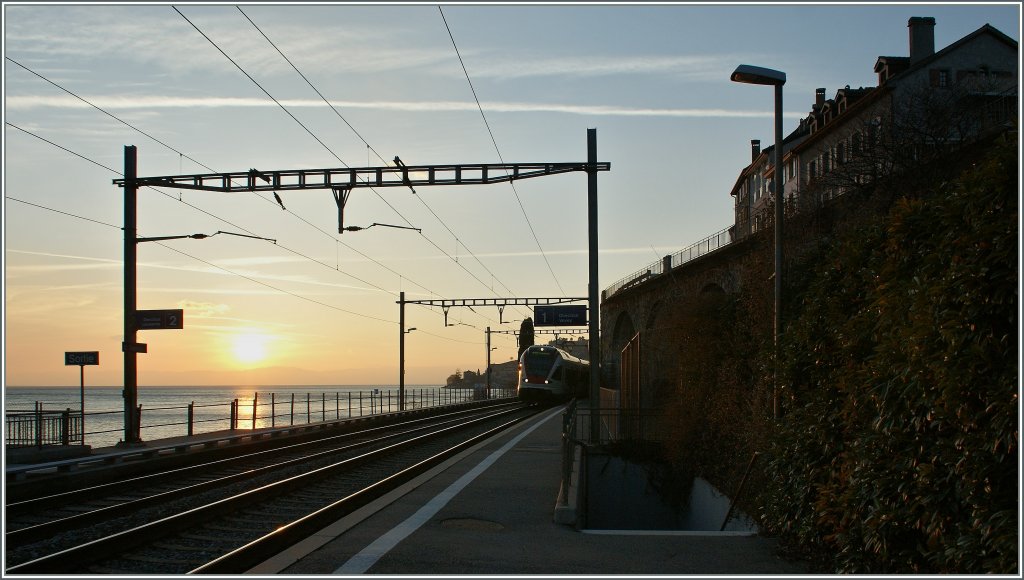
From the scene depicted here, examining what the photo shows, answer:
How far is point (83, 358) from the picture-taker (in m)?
24.2

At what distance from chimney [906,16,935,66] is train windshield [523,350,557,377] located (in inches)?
1020

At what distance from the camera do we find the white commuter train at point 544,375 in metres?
54.8

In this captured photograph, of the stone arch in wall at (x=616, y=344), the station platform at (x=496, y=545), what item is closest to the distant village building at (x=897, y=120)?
the station platform at (x=496, y=545)

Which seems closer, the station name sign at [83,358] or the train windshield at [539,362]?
the station name sign at [83,358]

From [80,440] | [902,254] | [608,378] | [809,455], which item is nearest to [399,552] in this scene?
[809,455]

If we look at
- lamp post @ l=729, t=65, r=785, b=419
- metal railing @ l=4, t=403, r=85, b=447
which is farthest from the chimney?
metal railing @ l=4, t=403, r=85, b=447

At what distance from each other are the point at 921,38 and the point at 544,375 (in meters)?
28.4

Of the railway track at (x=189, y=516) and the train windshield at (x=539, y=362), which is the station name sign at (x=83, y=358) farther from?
the train windshield at (x=539, y=362)

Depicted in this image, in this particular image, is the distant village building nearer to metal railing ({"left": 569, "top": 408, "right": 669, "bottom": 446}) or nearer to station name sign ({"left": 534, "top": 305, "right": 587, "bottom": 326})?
metal railing ({"left": 569, "top": 408, "right": 669, "bottom": 446})

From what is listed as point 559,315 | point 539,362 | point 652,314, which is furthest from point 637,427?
point 559,315

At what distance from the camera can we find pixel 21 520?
11.9 metres

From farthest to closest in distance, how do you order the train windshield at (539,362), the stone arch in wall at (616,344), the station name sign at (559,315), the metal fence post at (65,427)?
the stone arch in wall at (616,344), the station name sign at (559,315), the train windshield at (539,362), the metal fence post at (65,427)

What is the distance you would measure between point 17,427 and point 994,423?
23.4m

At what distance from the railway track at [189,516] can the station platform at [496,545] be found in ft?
1.68
